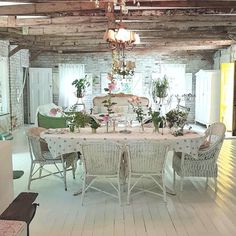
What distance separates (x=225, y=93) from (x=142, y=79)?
364 cm

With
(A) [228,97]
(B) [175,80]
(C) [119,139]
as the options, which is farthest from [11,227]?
(B) [175,80]

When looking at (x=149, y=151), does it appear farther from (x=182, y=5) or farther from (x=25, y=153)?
(x=25, y=153)

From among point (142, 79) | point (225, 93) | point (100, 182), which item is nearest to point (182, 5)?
point (100, 182)

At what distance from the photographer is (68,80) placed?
13930 millimetres

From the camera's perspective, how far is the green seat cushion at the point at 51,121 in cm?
813

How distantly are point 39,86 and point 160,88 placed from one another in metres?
4.44

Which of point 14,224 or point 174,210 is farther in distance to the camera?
point 174,210

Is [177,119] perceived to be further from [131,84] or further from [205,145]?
[131,84]

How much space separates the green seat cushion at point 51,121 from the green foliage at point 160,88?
6172 millimetres

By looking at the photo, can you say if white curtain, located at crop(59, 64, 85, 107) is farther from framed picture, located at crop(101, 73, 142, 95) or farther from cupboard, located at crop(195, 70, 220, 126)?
cupboard, located at crop(195, 70, 220, 126)

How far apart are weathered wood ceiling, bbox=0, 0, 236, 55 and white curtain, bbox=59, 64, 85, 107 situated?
143 cm

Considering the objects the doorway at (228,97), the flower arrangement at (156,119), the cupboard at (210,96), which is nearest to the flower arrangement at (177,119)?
the flower arrangement at (156,119)

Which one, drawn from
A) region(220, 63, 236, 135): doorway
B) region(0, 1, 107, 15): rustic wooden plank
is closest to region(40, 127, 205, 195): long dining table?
region(0, 1, 107, 15): rustic wooden plank

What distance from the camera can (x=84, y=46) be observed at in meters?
12.1
